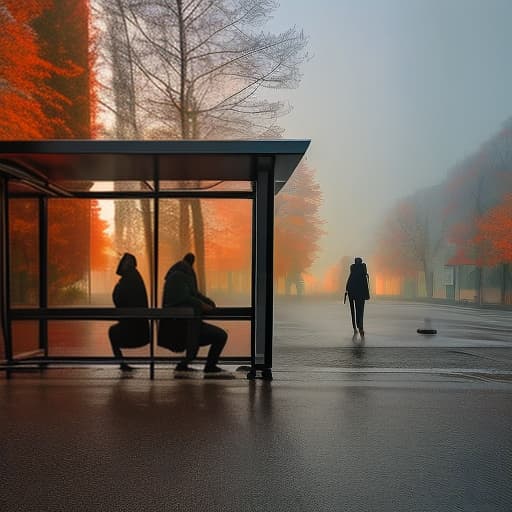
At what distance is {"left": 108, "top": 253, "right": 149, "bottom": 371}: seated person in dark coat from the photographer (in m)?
8.80

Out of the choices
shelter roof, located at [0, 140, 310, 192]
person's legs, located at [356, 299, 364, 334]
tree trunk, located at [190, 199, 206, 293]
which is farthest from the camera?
tree trunk, located at [190, 199, 206, 293]

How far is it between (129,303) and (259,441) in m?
4.04

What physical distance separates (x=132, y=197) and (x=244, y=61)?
1037 centimetres

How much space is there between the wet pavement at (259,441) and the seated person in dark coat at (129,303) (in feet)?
1.58

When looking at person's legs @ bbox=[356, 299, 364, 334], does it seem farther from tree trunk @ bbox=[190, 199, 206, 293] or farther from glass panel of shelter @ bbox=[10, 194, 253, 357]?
tree trunk @ bbox=[190, 199, 206, 293]

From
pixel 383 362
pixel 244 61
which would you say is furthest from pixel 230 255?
pixel 244 61

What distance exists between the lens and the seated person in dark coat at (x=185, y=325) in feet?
28.0

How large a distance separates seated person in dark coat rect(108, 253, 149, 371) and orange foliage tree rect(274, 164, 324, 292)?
2598 centimetres

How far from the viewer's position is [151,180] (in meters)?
9.55

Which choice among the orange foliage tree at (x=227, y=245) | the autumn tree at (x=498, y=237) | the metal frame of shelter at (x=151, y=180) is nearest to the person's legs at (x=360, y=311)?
the orange foliage tree at (x=227, y=245)

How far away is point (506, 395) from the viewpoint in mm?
7438

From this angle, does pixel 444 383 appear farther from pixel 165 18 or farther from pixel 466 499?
pixel 165 18

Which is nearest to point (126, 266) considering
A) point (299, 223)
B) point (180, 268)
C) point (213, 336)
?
point (180, 268)

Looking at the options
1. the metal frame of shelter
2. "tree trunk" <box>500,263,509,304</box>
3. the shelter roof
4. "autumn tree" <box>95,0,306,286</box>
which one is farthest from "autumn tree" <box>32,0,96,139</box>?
"tree trunk" <box>500,263,509,304</box>
